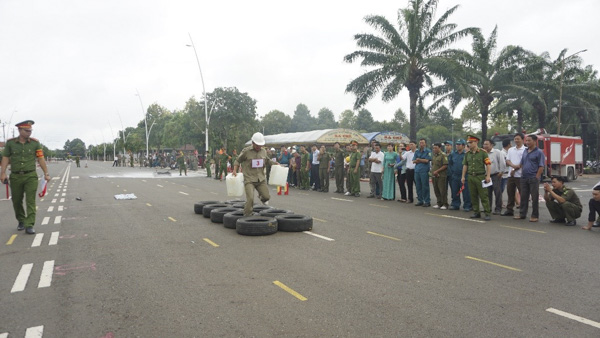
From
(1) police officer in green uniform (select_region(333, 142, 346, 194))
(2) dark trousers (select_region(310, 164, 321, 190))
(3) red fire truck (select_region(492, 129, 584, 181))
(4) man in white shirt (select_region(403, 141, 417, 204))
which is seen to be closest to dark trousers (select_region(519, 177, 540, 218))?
(4) man in white shirt (select_region(403, 141, 417, 204))

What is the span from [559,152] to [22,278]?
24927mm

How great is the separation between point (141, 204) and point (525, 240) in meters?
10.3

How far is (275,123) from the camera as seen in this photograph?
10912 cm

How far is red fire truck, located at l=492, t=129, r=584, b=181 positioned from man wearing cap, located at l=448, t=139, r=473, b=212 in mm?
11883

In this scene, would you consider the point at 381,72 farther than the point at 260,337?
Yes

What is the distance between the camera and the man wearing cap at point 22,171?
8.05 metres

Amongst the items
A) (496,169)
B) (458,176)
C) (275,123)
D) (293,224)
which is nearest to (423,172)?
(458,176)

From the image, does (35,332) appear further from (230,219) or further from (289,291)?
(230,219)

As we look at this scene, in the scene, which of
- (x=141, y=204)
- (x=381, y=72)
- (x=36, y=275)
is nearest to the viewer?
(x=36, y=275)

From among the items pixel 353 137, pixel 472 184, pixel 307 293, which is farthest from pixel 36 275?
pixel 353 137

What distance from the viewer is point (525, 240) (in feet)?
24.1

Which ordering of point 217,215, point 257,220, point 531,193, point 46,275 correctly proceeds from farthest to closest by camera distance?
point 531,193
point 217,215
point 257,220
point 46,275

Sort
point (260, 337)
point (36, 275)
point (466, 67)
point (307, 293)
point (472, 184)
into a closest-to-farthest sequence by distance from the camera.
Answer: point (260, 337) < point (307, 293) < point (36, 275) < point (472, 184) < point (466, 67)

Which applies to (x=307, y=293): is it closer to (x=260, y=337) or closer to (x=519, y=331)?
(x=260, y=337)
